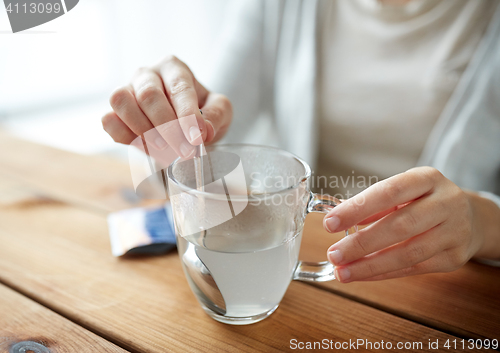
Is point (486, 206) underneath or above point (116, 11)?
underneath

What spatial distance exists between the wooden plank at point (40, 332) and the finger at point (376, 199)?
0.64ft

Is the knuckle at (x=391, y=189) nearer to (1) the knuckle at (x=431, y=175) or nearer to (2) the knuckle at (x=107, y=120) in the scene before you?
(1) the knuckle at (x=431, y=175)

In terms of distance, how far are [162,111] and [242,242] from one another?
0.14m

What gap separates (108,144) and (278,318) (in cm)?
187

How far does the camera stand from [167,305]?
342 millimetres

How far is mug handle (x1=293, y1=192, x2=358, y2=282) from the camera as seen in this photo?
1.04 ft

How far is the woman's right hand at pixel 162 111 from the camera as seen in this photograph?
33 centimetres

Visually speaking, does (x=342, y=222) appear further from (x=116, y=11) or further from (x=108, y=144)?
(x=116, y=11)

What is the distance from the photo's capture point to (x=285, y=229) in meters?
0.31

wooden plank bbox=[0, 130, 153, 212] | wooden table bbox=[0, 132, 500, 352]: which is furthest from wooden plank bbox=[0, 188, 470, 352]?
wooden plank bbox=[0, 130, 153, 212]

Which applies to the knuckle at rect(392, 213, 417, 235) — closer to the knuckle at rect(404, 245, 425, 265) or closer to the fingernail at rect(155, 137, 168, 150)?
the knuckle at rect(404, 245, 425, 265)

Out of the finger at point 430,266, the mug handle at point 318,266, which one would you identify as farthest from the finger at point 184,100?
the finger at point 430,266

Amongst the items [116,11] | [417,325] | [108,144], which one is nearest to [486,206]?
[417,325]

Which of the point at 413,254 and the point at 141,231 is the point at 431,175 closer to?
the point at 413,254
